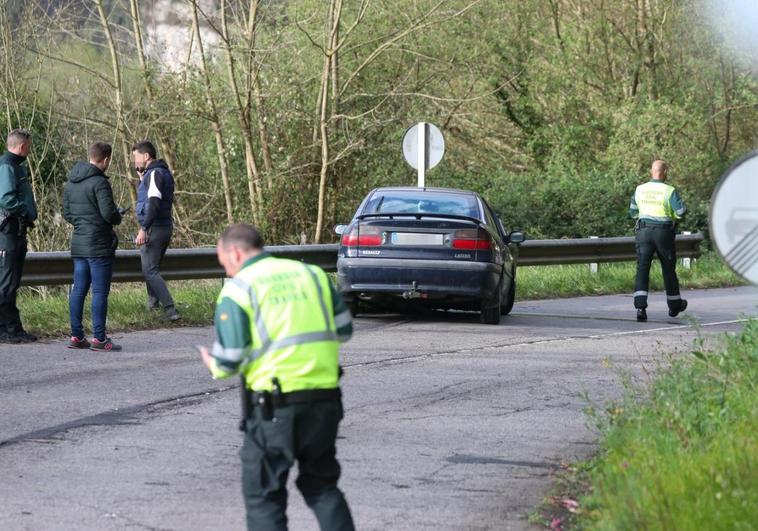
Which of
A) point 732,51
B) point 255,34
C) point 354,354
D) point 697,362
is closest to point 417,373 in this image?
point 354,354

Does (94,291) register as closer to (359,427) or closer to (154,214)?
(154,214)

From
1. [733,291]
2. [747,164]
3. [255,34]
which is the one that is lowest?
[733,291]

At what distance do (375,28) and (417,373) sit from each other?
A: 17.0m

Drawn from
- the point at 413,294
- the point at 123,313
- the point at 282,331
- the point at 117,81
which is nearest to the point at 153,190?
the point at 123,313

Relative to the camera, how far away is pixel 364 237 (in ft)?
47.6

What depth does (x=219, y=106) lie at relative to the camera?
2400 cm

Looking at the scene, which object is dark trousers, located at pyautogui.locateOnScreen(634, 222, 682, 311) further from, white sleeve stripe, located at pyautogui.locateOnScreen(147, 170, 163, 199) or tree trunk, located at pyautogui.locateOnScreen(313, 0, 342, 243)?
tree trunk, located at pyautogui.locateOnScreen(313, 0, 342, 243)

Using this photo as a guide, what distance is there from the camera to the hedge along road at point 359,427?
20.7 ft

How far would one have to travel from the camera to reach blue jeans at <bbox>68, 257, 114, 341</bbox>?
1196 cm

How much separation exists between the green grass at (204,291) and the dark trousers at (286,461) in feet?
29.1

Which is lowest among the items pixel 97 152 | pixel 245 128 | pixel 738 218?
pixel 738 218

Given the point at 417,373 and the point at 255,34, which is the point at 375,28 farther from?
the point at 417,373

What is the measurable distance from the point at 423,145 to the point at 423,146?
14mm

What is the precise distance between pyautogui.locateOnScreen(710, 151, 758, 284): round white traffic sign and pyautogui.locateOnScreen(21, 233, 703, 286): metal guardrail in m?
9.06
